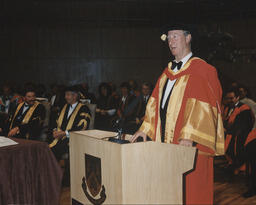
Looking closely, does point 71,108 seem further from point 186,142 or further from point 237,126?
point 186,142

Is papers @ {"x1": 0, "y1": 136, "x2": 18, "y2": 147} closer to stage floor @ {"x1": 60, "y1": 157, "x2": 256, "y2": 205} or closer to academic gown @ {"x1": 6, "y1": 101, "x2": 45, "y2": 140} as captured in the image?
stage floor @ {"x1": 60, "y1": 157, "x2": 256, "y2": 205}

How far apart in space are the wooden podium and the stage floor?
2398 mm

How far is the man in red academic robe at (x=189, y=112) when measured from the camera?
200cm

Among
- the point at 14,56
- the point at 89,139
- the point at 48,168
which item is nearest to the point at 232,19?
the point at 14,56

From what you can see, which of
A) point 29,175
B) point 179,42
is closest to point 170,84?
point 179,42

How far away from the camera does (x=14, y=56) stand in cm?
1057

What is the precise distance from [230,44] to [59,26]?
212 inches

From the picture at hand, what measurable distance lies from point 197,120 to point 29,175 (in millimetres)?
1823

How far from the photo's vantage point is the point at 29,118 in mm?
4664

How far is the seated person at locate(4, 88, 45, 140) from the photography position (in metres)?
4.61

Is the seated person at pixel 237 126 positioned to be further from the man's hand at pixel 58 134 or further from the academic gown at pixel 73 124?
the man's hand at pixel 58 134

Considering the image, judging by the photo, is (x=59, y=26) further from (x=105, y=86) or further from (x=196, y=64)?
(x=196, y=64)

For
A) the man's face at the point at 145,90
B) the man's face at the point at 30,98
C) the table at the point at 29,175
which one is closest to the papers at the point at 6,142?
the table at the point at 29,175

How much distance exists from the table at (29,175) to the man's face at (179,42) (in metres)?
1.66
